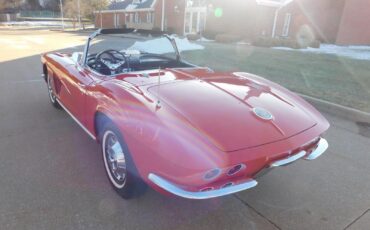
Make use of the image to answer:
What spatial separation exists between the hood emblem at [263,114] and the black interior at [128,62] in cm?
175

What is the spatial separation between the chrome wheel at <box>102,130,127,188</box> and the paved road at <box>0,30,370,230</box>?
0.47ft

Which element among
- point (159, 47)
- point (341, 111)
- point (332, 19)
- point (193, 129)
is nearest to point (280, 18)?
point (332, 19)

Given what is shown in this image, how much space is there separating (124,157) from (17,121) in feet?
8.95

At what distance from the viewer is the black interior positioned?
354 cm

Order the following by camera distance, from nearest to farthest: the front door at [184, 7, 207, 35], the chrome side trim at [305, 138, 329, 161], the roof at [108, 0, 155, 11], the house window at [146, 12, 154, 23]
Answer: the chrome side trim at [305, 138, 329, 161]
the front door at [184, 7, 207, 35]
the house window at [146, 12, 154, 23]
the roof at [108, 0, 155, 11]

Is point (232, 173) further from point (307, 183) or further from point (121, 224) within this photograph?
point (307, 183)

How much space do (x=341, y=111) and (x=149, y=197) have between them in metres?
3.85

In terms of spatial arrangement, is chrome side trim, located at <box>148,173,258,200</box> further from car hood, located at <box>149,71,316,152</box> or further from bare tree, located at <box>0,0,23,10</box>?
bare tree, located at <box>0,0,23,10</box>

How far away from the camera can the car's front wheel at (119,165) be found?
229 centimetres

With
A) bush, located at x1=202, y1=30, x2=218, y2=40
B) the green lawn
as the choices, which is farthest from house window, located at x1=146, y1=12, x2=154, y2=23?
the green lawn

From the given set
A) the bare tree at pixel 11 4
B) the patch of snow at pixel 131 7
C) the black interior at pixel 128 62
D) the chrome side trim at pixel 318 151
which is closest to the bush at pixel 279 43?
the black interior at pixel 128 62

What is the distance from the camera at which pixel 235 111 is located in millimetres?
2260

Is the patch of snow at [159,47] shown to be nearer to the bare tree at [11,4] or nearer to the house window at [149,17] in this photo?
the house window at [149,17]

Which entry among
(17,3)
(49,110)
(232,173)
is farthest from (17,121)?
(17,3)
